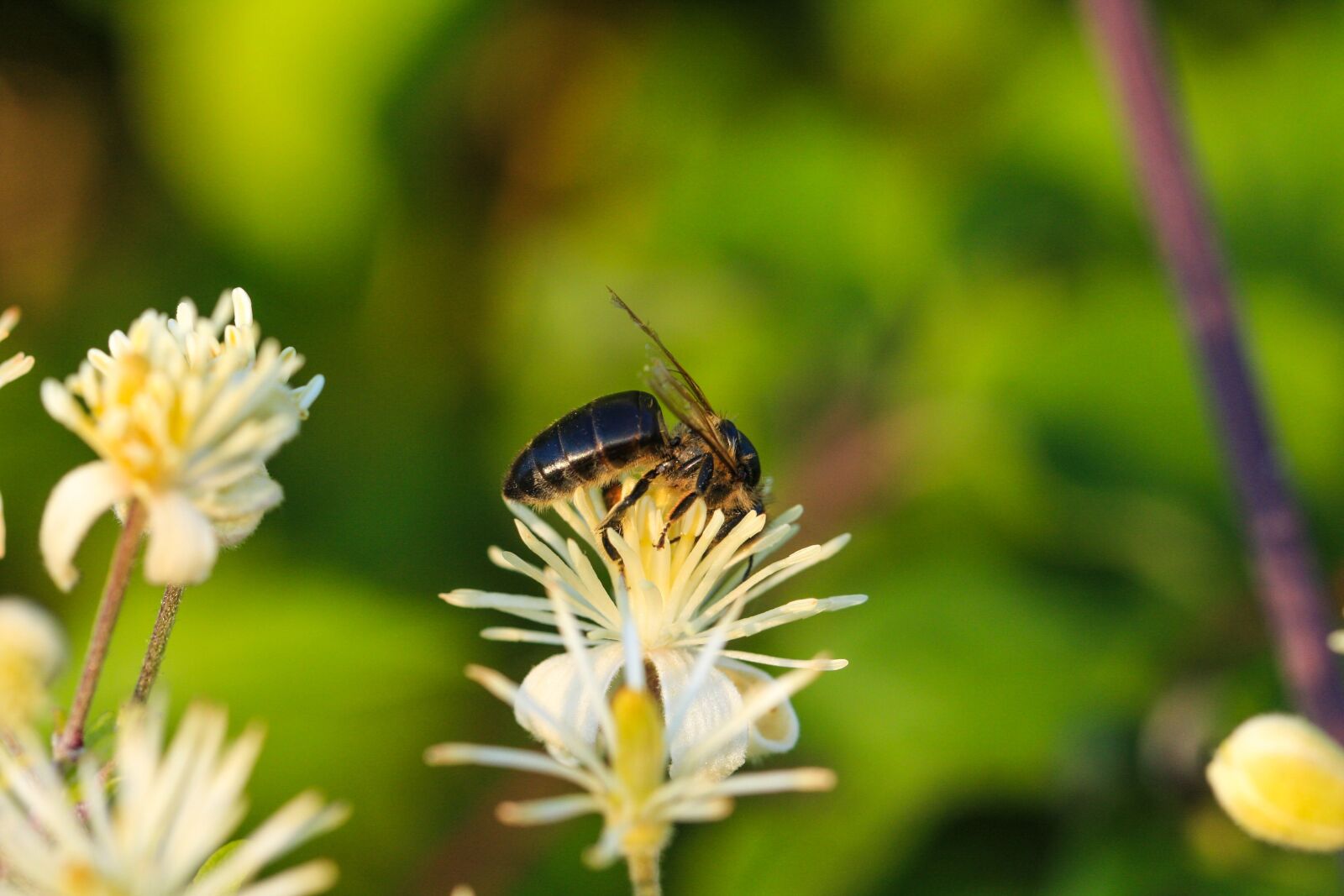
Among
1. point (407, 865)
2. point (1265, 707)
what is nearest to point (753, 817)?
point (407, 865)

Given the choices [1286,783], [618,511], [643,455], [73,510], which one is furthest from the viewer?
[643,455]

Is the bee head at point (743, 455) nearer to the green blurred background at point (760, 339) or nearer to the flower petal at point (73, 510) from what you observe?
the flower petal at point (73, 510)

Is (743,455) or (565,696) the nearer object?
(565,696)

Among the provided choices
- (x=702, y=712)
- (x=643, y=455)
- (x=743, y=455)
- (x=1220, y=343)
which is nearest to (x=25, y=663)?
(x=702, y=712)

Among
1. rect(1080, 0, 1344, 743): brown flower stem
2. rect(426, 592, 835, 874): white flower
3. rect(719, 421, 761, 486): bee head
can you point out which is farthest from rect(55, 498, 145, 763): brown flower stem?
rect(1080, 0, 1344, 743): brown flower stem

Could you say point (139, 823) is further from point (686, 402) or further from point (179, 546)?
point (686, 402)

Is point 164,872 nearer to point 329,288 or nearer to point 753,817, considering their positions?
point 753,817
